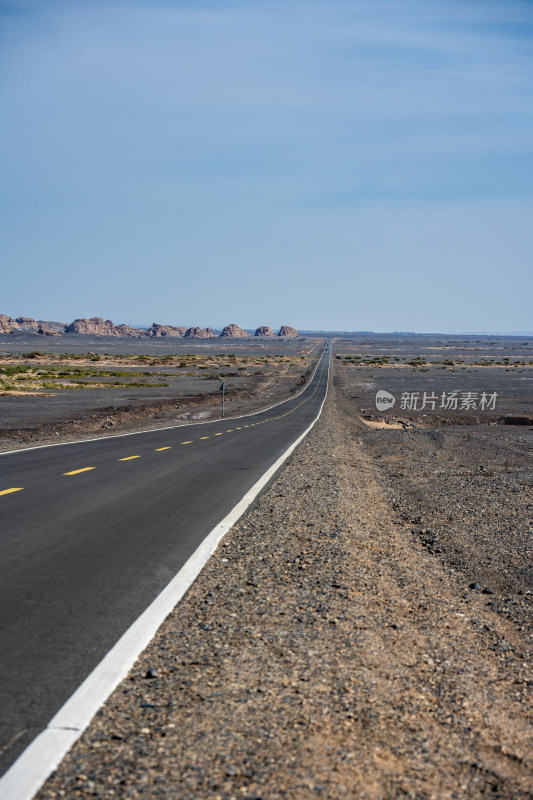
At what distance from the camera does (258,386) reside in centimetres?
7600

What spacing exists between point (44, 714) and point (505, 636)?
482 centimetres

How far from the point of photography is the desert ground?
3928mm

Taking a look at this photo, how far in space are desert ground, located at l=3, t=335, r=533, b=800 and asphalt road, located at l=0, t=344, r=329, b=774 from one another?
515 mm

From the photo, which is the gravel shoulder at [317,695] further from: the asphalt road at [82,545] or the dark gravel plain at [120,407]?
the dark gravel plain at [120,407]

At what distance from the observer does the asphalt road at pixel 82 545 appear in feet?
17.1

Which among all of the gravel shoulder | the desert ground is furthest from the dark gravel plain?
the gravel shoulder

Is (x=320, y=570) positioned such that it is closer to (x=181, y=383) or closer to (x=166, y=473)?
(x=166, y=473)

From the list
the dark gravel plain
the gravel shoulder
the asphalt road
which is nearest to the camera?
the gravel shoulder

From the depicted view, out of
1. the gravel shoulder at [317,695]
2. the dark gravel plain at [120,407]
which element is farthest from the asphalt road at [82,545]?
the dark gravel plain at [120,407]

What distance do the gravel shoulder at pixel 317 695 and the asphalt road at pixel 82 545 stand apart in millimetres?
495

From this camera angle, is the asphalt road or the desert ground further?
the asphalt road

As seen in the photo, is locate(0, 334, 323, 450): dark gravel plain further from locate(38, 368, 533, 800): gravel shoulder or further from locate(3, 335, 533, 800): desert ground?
locate(38, 368, 533, 800): gravel shoulder

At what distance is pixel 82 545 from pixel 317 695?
5183 mm

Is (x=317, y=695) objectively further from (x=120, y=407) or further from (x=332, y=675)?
(x=120, y=407)
